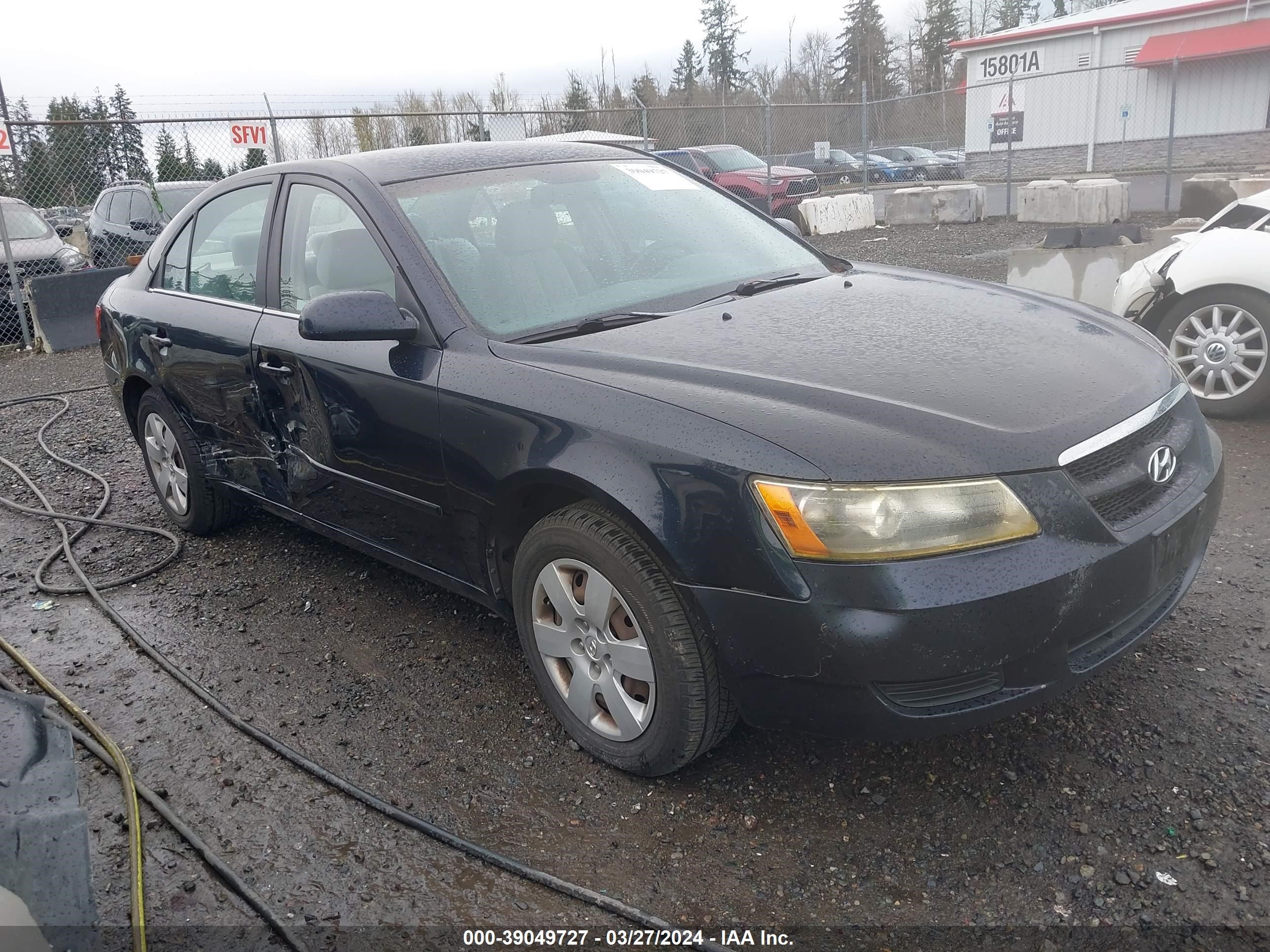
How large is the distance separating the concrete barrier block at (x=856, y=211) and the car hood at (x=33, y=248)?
469 inches

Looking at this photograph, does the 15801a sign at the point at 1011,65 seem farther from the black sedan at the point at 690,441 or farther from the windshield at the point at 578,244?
the black sedan at the point at 690,441

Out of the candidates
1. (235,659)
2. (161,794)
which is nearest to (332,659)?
(235,659)

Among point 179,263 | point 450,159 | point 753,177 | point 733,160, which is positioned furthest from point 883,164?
point 450,159

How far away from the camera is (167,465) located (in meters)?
5.02

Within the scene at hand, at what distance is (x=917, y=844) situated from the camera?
2527mm

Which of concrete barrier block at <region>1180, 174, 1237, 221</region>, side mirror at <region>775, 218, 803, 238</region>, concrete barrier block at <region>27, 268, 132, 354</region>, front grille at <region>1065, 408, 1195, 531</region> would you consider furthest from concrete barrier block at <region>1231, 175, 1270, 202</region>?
concrete barrier block at <region>27, 268, 132, 354</region>

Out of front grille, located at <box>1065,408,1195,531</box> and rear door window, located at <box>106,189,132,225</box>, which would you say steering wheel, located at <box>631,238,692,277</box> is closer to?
front grille, located at <box>1065,408,1195,531</box>

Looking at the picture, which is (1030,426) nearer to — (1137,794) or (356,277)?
(1137,794)

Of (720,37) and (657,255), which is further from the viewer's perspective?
(720,37)

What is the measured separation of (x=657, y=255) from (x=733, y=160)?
54.4ft

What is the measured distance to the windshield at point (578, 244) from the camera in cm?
325

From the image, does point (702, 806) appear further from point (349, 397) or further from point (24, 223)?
point (24, 223)

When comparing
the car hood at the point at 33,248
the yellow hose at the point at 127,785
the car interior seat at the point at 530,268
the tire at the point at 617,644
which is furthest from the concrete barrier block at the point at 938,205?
the yellow hose at the point at 127,785

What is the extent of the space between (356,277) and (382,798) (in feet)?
5.71
